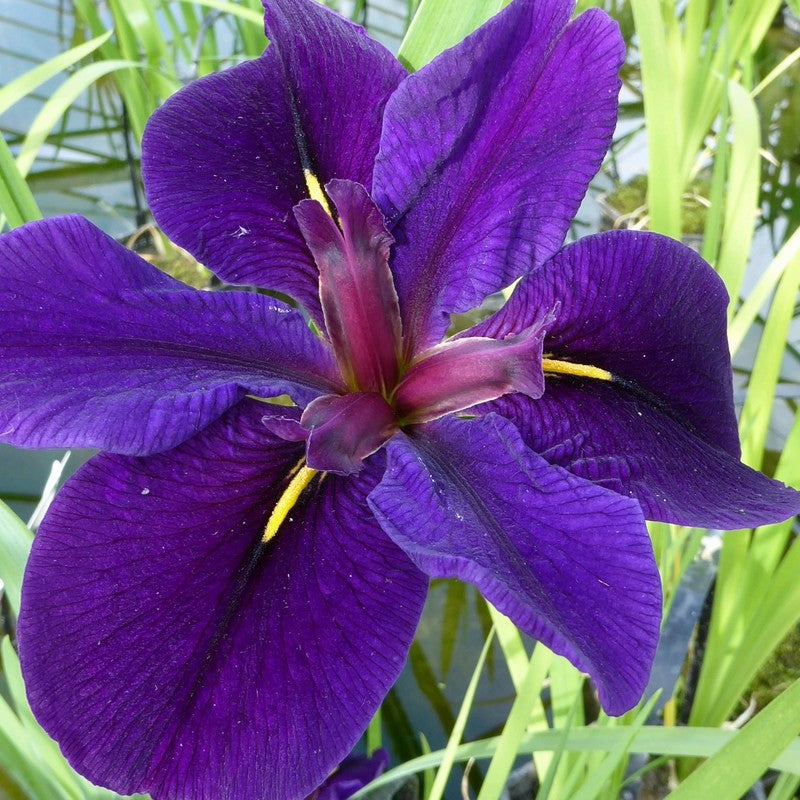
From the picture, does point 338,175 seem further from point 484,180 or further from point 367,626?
point 367,626

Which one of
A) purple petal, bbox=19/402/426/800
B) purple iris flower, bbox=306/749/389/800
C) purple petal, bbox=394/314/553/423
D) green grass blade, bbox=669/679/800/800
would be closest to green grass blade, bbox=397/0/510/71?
purple petal, bbox=394/314/553/423

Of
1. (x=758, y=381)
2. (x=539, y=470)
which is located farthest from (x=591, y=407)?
(x=758, y=381)

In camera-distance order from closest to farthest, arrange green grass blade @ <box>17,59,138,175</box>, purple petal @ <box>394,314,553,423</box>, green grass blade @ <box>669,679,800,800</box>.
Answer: green grass blade @ <box>669,679,800,800</box> → purple petal @ <box>394,314,553,423</box> → green grass blade @ <box>17,59,138,175</box>

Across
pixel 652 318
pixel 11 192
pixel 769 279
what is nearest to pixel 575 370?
pixel 652 318

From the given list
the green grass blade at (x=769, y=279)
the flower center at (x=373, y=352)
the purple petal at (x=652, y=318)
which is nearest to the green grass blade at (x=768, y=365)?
the green grass blade at (x=769, y=279)

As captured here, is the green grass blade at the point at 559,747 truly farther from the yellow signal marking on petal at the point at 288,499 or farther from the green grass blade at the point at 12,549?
the green grass blade at the point at 12,549

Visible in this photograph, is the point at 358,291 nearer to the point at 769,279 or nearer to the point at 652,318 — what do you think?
the point at 652,318

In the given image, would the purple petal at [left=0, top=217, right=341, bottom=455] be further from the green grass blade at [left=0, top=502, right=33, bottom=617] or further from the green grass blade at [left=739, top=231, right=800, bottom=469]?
the green grass blade at [left=739, top=231, right=800, bottom=469]
